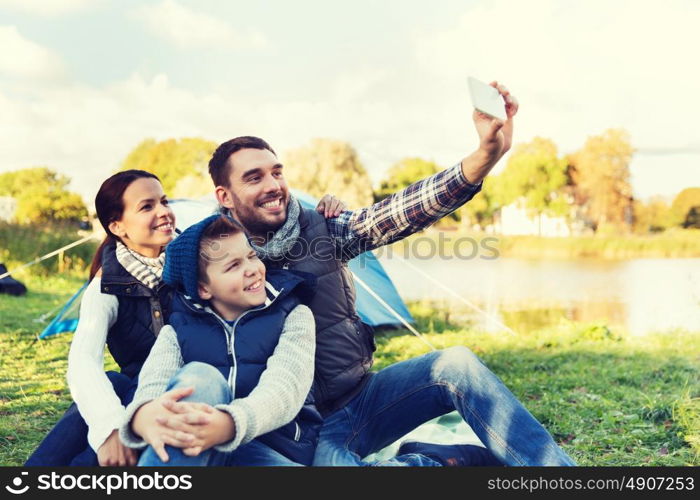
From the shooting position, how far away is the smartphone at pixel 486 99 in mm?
1993

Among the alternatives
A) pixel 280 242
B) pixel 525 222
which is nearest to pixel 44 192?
pixel 525 222

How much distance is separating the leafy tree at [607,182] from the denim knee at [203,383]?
72.9 feet

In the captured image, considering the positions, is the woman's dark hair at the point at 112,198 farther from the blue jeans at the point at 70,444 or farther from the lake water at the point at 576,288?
the lake water at the point at 576,288

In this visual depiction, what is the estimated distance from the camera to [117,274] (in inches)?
82.4

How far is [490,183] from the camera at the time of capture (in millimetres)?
29000

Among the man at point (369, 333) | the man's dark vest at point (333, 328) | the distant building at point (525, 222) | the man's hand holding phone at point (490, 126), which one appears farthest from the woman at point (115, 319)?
the distant building at point (525, 222)

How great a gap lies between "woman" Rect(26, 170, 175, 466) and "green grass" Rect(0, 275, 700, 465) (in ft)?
3.28

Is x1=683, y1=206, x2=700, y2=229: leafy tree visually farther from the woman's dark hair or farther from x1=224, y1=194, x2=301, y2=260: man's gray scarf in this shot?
the woman's dark hair

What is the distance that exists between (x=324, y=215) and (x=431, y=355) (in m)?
0.73

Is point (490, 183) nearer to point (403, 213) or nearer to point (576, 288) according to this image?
point (576, 288)

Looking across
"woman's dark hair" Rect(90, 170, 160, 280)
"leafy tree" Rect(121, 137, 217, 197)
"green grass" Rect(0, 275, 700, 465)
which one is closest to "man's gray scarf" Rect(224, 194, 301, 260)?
"woman's dark hair" Rect(90, 170, 160, 280)

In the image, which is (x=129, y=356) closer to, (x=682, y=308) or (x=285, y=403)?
(x=285, y=403)

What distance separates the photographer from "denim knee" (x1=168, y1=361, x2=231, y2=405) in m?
1.56

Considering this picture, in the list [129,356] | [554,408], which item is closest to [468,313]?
[554,408]
